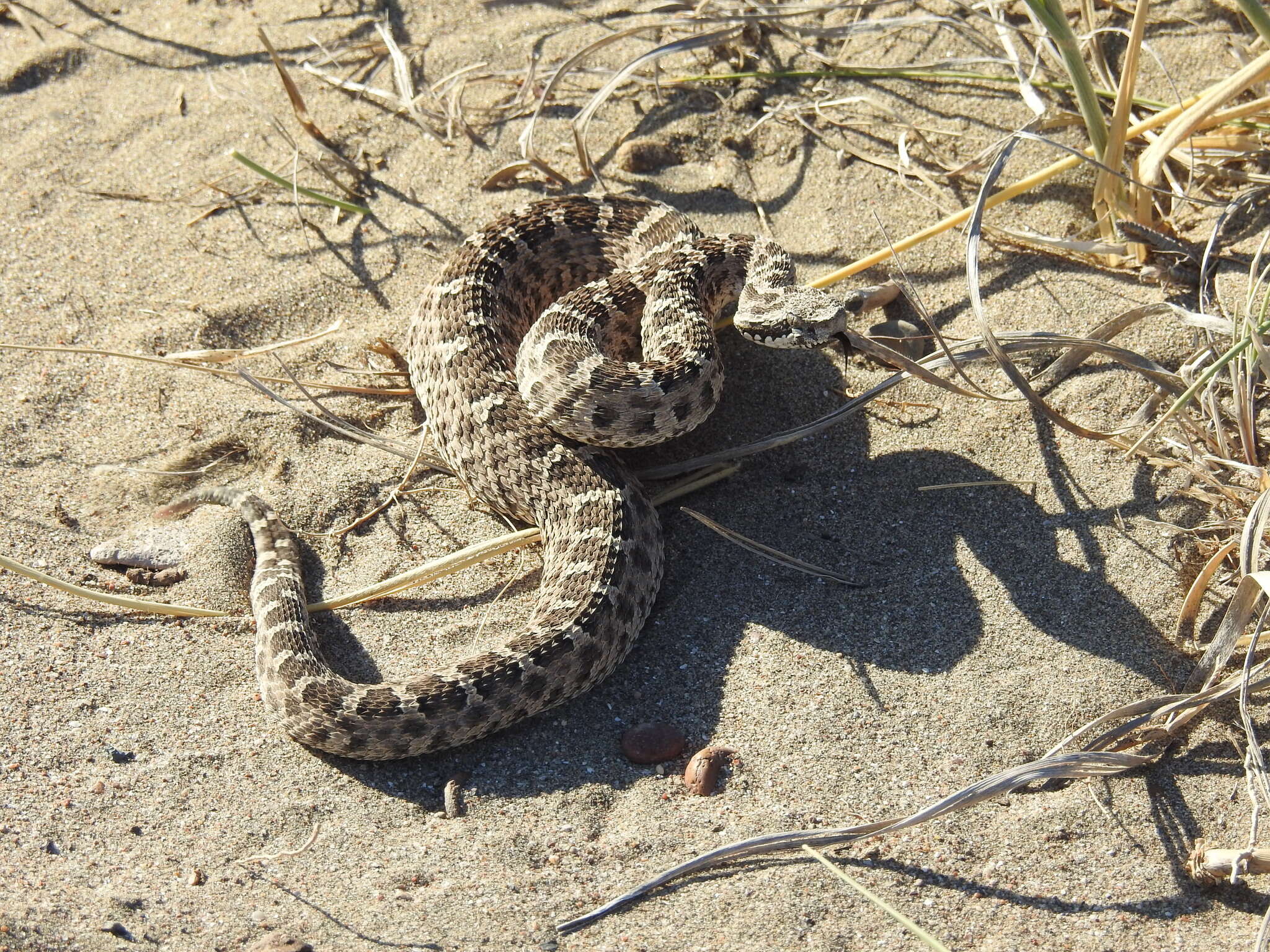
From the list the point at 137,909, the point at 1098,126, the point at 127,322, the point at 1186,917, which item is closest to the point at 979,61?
Answer: the point at 1098,126

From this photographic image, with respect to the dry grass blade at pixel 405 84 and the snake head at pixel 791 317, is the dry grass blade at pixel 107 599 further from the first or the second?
the dry grass blade at pixel 405 84

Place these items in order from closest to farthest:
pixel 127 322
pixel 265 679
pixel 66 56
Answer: pixel 265 679 → pixel 127 322 → pixel 66 56

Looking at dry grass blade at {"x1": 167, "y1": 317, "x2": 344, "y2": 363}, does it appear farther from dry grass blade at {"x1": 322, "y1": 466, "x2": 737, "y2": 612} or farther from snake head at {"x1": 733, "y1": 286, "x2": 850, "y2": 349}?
snake head at {"x1": 733, "y1": 286, "x2": 850, "y2": 349}

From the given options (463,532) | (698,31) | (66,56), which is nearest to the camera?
(463,532)

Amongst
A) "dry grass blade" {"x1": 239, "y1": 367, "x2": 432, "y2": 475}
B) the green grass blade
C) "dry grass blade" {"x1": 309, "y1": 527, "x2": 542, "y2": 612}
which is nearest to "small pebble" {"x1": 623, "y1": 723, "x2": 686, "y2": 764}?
"dry grass blade" {"x1": 309, "y1": 527, "x2": 542, "y2": 612}

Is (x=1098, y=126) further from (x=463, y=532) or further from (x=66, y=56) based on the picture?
(x=66, y=56)

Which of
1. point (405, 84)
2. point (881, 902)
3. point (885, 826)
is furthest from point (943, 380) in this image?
point (405, 84)
